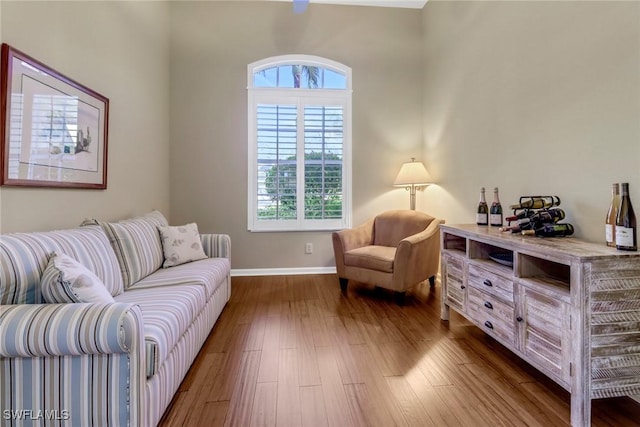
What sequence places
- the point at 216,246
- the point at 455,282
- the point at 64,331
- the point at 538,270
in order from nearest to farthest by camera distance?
1. the point at 64,331
2. the point at 538,270
3. the point at 455,282
4. the point at 216,246

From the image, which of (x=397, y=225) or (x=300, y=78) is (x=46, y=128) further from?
(x=397, y=225)

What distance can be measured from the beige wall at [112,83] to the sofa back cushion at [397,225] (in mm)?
2601

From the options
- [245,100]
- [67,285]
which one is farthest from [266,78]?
[67,285]

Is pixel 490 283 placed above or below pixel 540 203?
below

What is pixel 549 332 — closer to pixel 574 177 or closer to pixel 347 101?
pixel 574 177

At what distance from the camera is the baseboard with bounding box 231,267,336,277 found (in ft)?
13.1

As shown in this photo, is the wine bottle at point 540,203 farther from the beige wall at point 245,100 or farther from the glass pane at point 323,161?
the glass pane at point 323,161

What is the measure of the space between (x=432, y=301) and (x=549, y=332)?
157 cm

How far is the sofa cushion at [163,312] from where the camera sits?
1324 mm

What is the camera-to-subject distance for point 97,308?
3.85 ft

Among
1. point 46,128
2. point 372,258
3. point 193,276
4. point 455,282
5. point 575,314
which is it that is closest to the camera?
point 575,314

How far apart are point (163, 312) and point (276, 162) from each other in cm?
270

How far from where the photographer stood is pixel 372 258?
3111mm

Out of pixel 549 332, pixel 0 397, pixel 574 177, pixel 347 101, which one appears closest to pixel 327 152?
pixel 347 101
